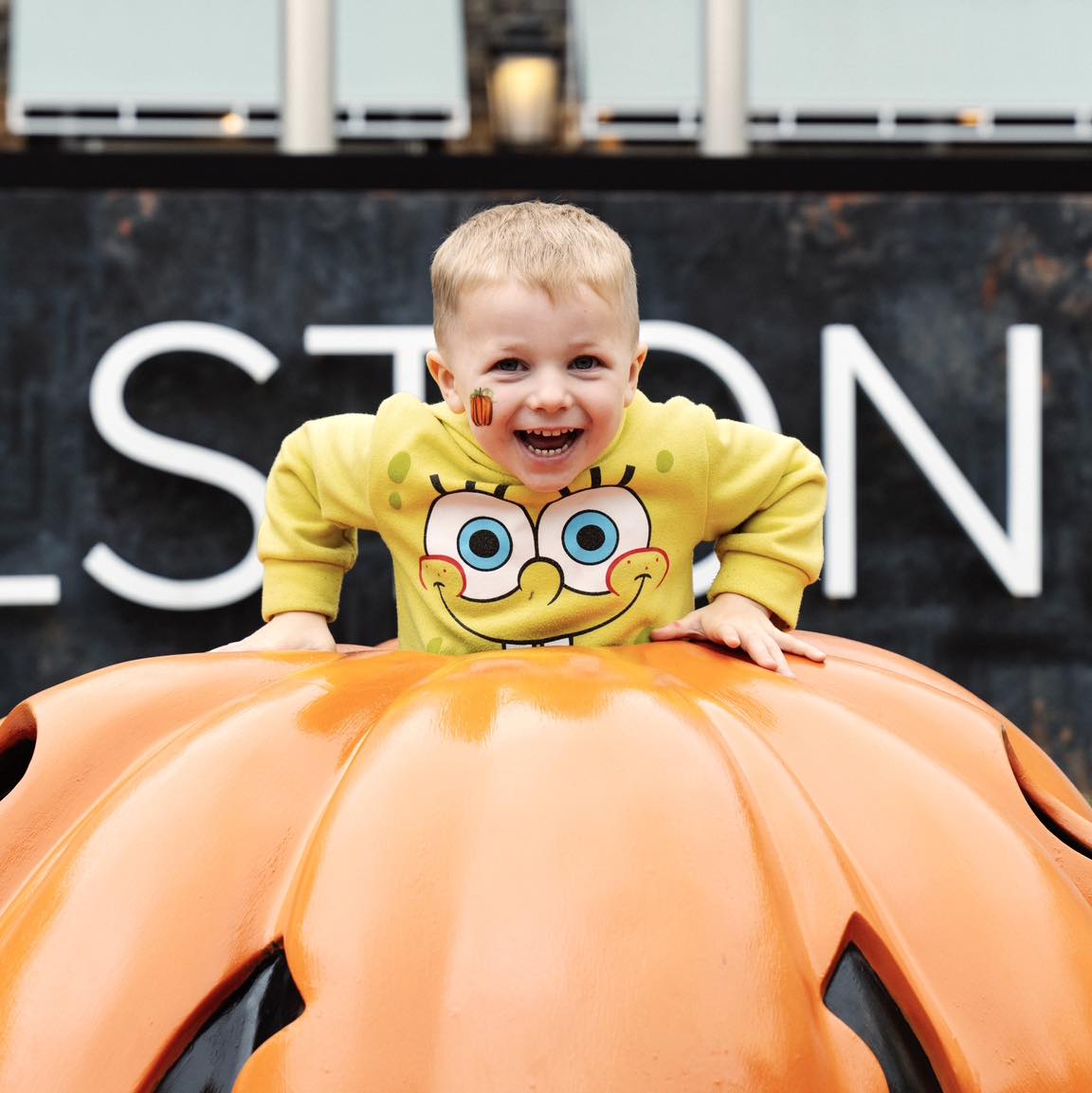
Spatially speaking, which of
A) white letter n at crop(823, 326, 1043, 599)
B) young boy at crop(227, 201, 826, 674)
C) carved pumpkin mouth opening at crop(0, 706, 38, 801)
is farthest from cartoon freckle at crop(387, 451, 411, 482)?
white letter n at crop(823, 326, 1043, 599)

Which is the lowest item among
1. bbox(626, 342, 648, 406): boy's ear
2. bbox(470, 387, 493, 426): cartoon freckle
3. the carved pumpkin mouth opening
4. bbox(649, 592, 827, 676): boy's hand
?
the carved pumpkin mouth opening

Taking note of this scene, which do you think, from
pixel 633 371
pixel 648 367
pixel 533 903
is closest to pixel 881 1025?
pixel 533 903

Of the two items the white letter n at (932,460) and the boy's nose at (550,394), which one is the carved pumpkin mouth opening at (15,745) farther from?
the white letter n at (932,460)

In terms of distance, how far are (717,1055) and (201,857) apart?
1.53 ft

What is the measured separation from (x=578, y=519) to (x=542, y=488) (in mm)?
79

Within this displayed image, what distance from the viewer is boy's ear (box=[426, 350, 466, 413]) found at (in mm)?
1633

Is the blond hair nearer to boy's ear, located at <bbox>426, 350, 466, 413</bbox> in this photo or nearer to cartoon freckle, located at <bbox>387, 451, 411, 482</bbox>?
boy's ear, located at <bbox>426, 350, 466, 413</bbox>

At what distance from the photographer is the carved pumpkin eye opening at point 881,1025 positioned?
109 centimetres

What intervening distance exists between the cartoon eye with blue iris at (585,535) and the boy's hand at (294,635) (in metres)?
0.32

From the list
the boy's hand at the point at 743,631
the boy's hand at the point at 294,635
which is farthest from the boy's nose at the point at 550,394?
the boy's hand at the point at 294,635

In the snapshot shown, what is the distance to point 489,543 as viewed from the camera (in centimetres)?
167

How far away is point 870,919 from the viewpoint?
1.15 metres

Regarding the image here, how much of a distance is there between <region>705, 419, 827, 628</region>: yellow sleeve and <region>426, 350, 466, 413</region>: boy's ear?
1.07ft

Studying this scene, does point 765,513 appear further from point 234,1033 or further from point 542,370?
point 234,1033
